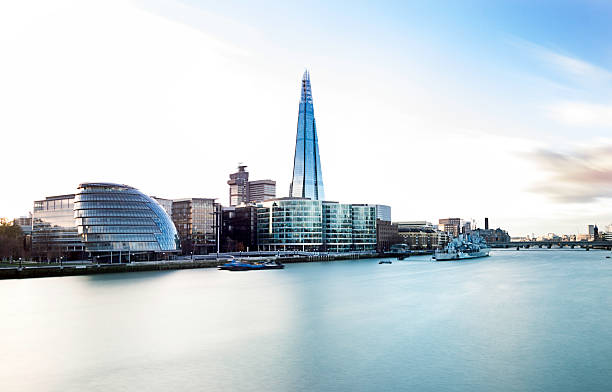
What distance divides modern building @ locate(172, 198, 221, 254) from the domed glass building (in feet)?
206

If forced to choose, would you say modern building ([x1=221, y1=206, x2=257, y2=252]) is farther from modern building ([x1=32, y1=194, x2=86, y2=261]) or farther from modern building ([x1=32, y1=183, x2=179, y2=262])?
modern building ([x1=32, y1=194, x2=86, y2=261])

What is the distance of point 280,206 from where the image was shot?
155 meters

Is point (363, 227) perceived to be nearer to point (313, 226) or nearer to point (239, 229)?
point (313, 226)

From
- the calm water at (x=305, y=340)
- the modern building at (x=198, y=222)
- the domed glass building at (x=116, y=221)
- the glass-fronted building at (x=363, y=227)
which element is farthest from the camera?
the glass-fronted building at (x=363, y=227)

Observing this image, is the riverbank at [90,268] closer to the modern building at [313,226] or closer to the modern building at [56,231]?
the modern building at [56,231]

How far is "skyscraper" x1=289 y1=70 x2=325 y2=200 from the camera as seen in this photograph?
188 meters

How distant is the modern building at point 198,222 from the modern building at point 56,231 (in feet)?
198

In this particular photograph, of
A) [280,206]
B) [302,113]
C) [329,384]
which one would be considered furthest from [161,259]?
[302,113]

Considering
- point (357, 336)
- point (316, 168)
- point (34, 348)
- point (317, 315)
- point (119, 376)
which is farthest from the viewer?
point (316, 168)

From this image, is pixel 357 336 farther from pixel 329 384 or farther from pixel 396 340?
pixel 329 384

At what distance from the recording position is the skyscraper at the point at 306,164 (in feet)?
616

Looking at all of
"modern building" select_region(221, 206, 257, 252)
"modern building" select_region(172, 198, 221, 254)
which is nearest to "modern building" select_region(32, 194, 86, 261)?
"modern building" select_region(172, 198, 221, 254)

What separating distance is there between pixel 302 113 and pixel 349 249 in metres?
59.2

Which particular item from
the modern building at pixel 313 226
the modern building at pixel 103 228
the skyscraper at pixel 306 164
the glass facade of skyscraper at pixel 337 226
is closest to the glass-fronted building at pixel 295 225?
the modern building at pixel 313 226
